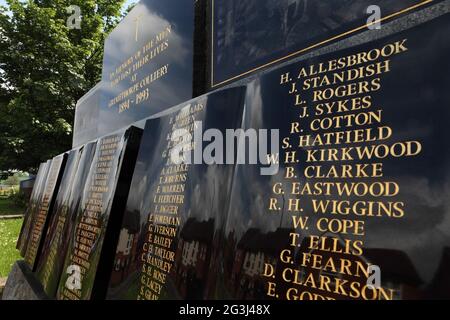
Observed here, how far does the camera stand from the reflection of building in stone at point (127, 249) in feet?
9.33

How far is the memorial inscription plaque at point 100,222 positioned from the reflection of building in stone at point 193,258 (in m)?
0.95

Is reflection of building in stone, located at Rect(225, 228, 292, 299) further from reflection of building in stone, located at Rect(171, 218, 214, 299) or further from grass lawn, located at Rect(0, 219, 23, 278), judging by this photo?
grass lawn, located at Rect(0, 219, 23, 278)

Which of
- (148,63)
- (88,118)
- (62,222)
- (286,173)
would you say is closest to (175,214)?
(286,173)

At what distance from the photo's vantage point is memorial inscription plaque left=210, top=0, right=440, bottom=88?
2.48 meters

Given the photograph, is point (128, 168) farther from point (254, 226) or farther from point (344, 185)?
point (344, 185)

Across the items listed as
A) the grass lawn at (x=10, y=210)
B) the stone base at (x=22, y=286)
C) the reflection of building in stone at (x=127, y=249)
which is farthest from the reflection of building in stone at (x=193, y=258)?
the grass lawn at (x=10, y=210)

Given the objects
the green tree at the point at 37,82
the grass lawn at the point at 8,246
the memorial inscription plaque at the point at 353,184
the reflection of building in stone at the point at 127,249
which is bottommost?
the grass lawn at the point at 8,246

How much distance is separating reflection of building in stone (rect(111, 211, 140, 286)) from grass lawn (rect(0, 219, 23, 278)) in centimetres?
387

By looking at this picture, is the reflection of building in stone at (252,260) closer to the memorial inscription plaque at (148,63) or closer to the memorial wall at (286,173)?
the memorial wall at (286,173)

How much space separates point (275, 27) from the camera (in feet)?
10.2

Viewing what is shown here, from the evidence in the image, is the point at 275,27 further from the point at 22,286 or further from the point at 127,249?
the point at 22,286

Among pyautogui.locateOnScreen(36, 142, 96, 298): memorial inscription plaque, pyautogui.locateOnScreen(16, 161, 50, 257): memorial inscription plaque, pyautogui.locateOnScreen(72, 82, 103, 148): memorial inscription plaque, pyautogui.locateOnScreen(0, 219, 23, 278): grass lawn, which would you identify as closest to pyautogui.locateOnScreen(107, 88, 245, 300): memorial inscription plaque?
pyautogui.locateOnScreen(36, 142, 96, 298): memorial inscription plaque

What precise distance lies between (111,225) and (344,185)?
2216mm

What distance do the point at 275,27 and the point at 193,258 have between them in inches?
79.9
